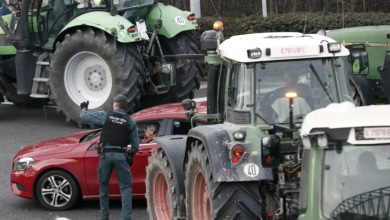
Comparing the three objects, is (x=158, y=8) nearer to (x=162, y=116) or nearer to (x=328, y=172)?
(x=162, y=116)

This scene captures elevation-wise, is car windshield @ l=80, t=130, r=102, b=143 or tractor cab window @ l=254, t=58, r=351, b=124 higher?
tractor cab window @ l=254, t=58, r=351, b=124

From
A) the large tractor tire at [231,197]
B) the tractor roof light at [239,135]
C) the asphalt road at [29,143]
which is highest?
the tractor roof light at [239,135]

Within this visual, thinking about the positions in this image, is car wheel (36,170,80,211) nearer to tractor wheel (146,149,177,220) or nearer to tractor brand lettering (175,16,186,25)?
tractor wheel (146,149,177,220)

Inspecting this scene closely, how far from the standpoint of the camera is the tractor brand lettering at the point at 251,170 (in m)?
8.38

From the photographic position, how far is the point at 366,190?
6676 mm

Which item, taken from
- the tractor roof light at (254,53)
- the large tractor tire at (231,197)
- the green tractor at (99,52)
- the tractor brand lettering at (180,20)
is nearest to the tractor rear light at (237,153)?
the large tractor tire at (231,197)

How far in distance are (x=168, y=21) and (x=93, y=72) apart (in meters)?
1.71

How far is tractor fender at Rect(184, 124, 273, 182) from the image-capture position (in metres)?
8.38

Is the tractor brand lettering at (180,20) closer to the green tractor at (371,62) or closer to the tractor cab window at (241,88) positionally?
the green tractor at (371,62)

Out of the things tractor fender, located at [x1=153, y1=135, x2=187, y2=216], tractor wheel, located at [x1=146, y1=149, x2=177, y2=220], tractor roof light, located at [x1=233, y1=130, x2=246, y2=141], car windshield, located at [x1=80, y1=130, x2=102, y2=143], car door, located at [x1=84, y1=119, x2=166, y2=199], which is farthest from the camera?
car windshield, located at [x1=80, y1=130, x2=102, y2=143]

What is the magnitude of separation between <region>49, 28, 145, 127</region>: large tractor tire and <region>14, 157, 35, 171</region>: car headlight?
4798 millimetres

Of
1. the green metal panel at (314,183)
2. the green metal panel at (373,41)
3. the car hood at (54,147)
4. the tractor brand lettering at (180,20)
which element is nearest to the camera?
the green metal panel at (314,183)

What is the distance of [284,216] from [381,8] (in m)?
20.3

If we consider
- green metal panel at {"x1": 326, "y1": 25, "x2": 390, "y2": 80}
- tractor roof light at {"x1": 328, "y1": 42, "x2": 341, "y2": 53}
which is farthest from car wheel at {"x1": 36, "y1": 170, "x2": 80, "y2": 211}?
green metal panel at {"x1": 326, "y1": 25, "x2": 390, "y2": 80}
